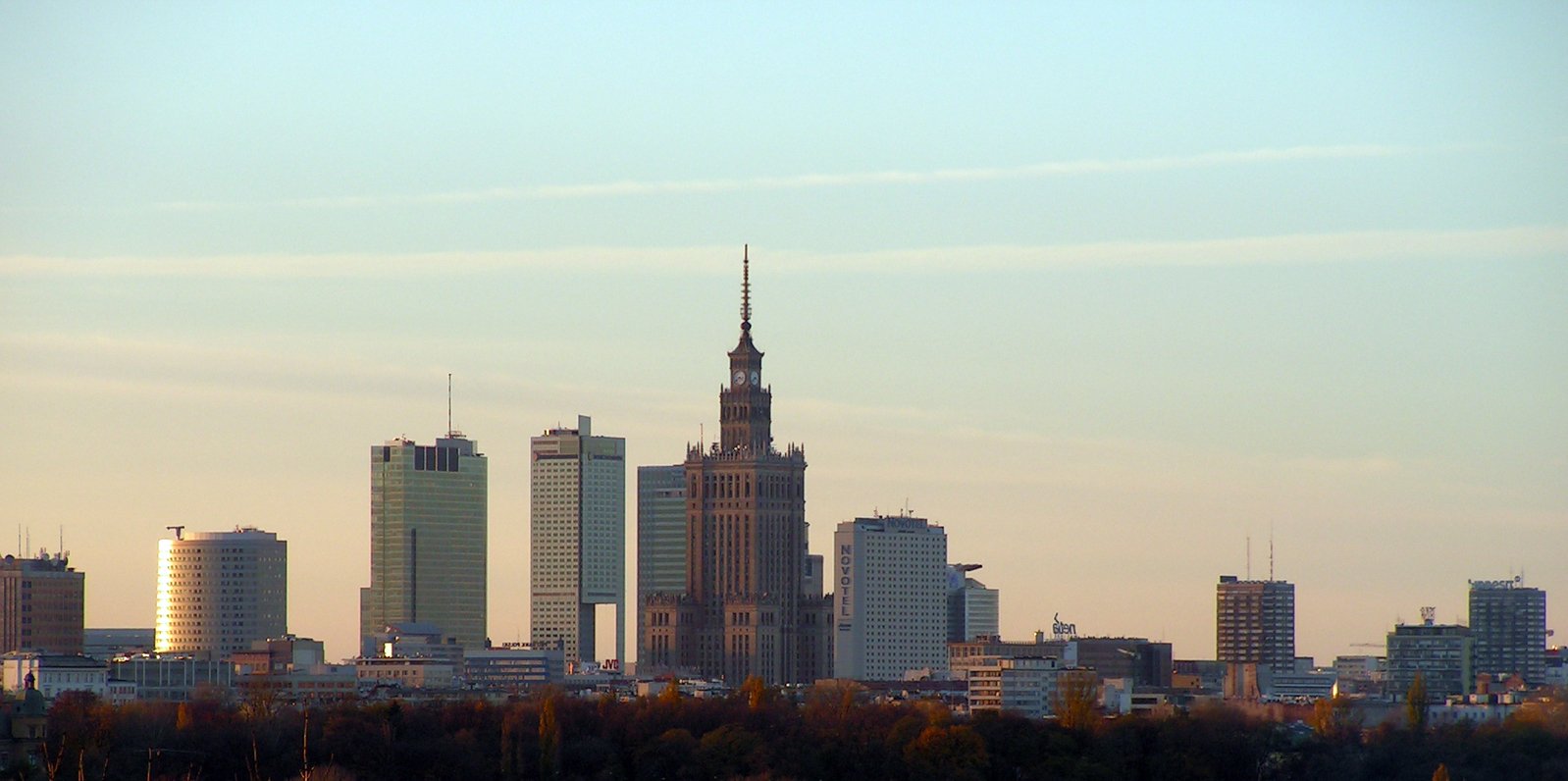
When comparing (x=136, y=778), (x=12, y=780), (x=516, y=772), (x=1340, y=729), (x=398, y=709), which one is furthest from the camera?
(x=1340, y=729)

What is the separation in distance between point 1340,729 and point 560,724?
4183cm

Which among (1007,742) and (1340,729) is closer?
(1007,742)

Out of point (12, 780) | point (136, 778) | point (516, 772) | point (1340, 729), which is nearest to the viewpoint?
point (12, 780)

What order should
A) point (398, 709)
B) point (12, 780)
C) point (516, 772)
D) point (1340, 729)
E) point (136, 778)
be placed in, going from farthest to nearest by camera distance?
point (1340, 729) → point (398, 709) → point (516, 772) → point (136, 778) → point (12, 780)

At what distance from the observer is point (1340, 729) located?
182000 millimetres

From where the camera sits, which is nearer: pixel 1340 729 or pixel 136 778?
pixel 136 778

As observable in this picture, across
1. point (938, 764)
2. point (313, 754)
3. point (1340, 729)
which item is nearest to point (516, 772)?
point (313, 754)

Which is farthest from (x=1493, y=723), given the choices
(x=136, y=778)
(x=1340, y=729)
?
(x=136, y=778)

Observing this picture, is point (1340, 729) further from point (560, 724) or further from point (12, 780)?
point (12, 780)

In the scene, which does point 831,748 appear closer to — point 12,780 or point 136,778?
point 136,778

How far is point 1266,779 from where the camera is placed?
164 meters

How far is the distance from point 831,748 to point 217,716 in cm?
3557

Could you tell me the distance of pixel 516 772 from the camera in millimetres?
155625

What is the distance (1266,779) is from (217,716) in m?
54.6
